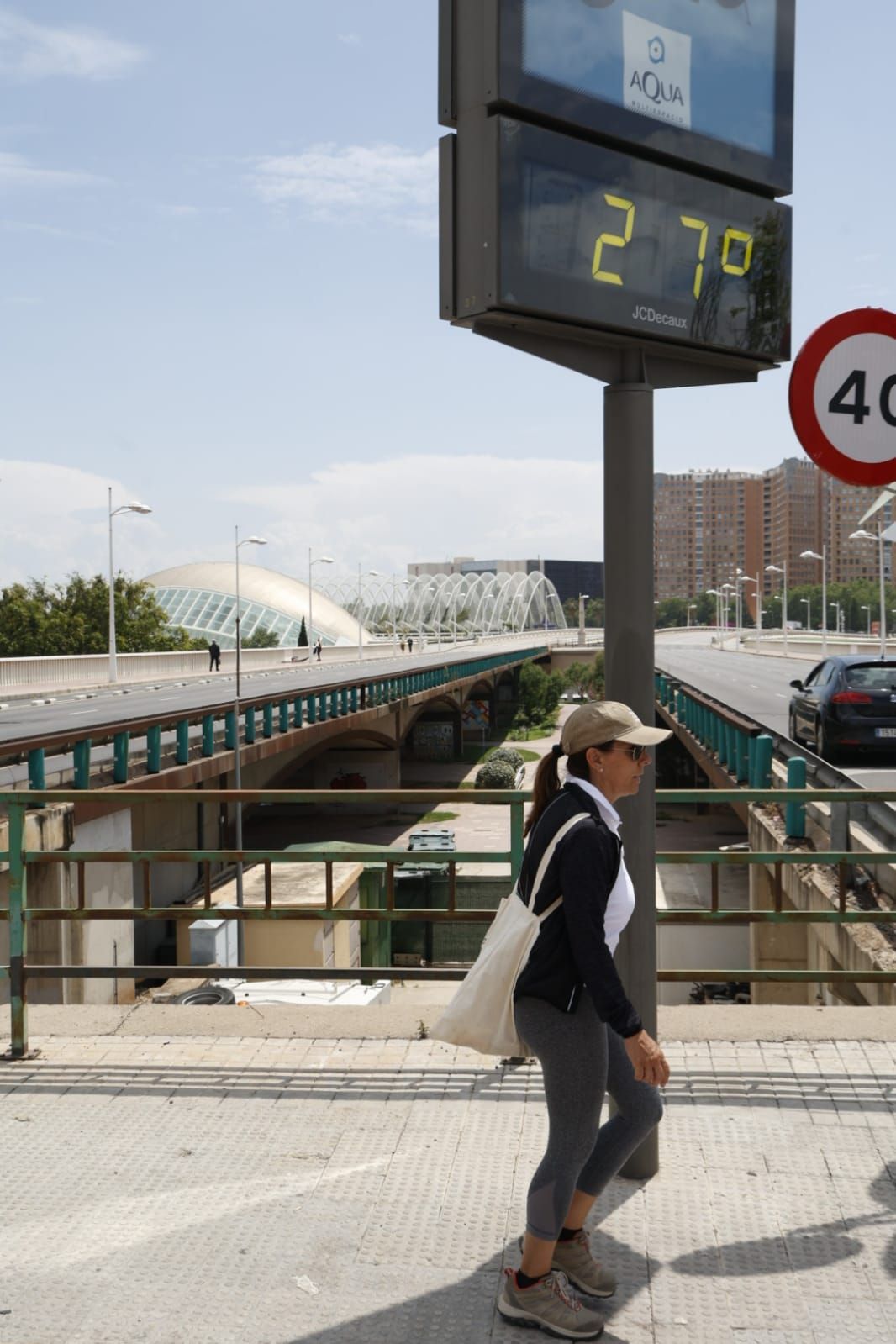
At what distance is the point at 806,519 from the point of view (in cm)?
18162

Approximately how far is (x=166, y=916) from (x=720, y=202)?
12.8 ft

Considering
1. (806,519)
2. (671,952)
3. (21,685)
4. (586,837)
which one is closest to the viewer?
(586,837)

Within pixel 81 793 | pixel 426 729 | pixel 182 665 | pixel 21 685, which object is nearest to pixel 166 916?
pixel 81 793

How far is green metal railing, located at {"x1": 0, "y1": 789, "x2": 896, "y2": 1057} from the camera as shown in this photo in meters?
5.70

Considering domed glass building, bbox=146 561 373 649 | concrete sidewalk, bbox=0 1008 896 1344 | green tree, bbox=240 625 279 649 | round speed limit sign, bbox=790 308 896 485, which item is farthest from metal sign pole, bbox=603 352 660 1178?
green tree, bbox=240 625 279 649

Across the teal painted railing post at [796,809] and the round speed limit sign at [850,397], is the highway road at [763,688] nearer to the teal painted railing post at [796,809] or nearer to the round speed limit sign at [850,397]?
the teal painted railing post at [796,809]

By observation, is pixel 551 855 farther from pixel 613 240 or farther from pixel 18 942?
pixel 18 942

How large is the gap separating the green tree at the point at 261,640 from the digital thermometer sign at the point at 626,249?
396 ft

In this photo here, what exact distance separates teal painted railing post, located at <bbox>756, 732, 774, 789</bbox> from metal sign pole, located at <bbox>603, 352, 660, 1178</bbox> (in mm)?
13275

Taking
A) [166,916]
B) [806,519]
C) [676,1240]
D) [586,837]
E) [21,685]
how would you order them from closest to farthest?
[586,837] → [676,1240] → [166,916] → [21,685] → [806,519]

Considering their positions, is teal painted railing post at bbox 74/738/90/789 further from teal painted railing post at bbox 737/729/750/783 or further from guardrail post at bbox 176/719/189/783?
teal painted railing post at bbox 737/729/750/783

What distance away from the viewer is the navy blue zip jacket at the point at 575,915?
3.25 meters

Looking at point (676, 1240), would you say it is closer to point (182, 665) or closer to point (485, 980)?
point (485, 980)

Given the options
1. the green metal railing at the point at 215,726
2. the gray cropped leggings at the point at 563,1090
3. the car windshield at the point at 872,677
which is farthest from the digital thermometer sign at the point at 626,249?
the car windshield at the point at 872,677
